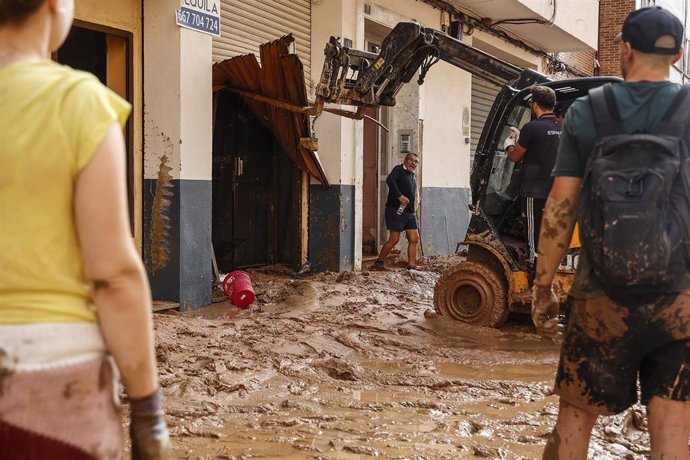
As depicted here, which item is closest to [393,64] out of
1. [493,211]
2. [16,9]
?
[493,211]

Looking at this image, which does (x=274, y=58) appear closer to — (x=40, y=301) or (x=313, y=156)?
(x=313, y=156)

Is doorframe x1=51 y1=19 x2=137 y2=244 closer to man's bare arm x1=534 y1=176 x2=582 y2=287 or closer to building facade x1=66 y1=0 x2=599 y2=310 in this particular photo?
building facade x1=66 y1=0 x2=599 y2=310

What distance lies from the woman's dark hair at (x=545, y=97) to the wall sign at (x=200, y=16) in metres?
3.40

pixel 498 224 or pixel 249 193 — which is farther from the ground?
pixel 249 193

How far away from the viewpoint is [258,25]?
1013cm

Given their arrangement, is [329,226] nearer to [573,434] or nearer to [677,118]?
[573,434]

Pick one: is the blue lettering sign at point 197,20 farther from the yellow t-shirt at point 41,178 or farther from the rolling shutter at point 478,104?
the rolling shutter at point 478,104

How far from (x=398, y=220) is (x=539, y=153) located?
5.34m

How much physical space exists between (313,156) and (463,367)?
484 centimetres

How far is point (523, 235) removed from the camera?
757cm

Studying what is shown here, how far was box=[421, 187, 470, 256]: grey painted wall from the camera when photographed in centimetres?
1423

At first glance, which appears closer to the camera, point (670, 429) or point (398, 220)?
point (670, 429)

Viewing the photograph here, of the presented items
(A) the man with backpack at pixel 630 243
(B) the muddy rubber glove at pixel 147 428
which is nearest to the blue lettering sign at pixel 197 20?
(A) the man with backpack at pixel 630 243

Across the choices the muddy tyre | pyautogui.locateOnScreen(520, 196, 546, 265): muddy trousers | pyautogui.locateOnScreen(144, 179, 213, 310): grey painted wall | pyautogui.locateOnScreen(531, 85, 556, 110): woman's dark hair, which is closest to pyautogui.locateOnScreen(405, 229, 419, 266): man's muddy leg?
the muddy tyre
